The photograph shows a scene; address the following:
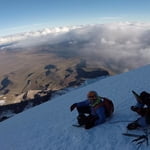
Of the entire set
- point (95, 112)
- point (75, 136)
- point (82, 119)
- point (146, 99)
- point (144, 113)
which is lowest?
point (75, 136)

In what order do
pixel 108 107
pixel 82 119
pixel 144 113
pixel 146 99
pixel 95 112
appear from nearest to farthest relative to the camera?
pixel 146 99 → pixel 144 113 → pixel 95 112 → pixel 108 107 → pixel 82 119

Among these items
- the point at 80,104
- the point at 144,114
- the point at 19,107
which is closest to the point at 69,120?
the point at 80,104

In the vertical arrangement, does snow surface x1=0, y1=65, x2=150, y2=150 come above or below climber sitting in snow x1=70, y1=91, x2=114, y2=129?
below

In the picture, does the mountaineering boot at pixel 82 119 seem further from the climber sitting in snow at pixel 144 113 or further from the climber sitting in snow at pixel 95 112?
the climber sitting in snow at pixel 144 113

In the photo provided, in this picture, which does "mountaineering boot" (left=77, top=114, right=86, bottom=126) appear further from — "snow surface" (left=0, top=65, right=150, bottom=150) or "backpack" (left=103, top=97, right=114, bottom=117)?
"backpack" (left=103, top=97, right=114, bottom=117)

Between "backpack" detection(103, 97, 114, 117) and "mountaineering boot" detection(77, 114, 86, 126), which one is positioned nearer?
"backpack" detection(103, 97, 114, 117)

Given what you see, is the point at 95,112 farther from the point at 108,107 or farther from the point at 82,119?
the point at 82,119

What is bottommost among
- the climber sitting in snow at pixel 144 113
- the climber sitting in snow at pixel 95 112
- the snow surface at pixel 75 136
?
the snow surface at pixel 75 136

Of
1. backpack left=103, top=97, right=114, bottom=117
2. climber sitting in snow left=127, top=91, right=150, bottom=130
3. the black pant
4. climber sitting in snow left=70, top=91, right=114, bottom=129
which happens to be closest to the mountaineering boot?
climber sitting in snow left=70, top=91, right=114, bottom=129

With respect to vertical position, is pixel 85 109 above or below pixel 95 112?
below

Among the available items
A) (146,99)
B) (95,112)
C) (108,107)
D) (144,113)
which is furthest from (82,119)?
(146,99)

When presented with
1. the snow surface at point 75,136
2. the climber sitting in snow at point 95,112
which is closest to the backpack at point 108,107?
the climber sitting in snow at point 95,112
